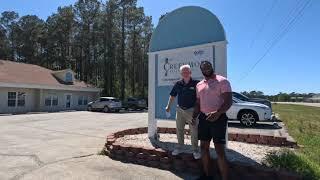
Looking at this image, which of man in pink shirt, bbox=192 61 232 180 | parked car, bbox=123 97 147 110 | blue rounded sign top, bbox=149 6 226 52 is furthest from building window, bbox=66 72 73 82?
man in pink shirt, bbox=192 61 232 180

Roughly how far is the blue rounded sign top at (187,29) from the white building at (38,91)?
24.7 metres

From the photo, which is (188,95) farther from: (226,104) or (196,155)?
(226,104)

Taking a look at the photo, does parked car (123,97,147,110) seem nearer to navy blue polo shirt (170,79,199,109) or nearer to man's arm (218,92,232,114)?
navy blue polo shirt (170,79,199,109)

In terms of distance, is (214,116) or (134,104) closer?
(214,116)

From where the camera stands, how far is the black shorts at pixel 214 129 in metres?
5.82

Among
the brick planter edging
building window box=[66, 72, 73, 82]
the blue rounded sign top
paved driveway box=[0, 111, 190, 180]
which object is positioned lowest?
paved driveway box=[0, 111, 190, 180]

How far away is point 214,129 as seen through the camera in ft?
19.3

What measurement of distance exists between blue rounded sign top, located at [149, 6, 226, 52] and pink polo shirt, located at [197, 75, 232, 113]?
260 cm

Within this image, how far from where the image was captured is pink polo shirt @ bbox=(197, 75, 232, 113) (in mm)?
5895

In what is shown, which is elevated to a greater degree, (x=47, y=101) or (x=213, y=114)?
(x=47, y=101)

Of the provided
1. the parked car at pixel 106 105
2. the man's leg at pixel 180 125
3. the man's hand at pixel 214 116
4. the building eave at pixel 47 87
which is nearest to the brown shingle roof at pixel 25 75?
the building eave at pixel 47 87

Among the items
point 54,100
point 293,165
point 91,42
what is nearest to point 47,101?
point 54,100

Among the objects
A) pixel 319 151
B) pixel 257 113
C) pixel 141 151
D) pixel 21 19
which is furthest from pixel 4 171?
pixel 21 19

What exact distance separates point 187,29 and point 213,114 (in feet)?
12.6
